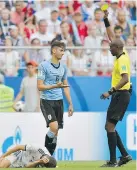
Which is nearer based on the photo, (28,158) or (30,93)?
(28,158)

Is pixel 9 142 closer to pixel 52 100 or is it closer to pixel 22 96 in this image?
pixel 22 96

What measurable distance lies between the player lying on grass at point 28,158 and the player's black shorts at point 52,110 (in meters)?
1.15

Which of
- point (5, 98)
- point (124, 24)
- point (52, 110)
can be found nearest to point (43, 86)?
point (52, 110)

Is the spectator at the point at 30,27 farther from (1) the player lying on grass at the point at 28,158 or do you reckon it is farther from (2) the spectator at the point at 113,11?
(1) the player lying on grass at the point at 28,158

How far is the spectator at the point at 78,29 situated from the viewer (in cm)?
2158

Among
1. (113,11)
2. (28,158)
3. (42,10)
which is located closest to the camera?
(28,158)

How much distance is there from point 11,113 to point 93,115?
1.88 metres

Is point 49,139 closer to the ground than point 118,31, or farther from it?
closer to the ground

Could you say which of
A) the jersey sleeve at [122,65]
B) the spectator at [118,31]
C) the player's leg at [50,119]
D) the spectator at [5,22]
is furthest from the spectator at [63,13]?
the jersey sleeve at [122,65]

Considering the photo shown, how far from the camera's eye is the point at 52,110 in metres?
14.1

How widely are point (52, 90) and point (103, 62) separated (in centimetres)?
591

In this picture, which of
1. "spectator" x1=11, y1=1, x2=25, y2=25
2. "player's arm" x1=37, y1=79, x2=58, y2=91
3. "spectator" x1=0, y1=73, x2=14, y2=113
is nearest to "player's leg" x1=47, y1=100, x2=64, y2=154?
"player's arm" x1=37, y1=79, x2=58, y2=91

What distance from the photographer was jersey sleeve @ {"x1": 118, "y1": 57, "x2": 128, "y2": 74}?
13.3m

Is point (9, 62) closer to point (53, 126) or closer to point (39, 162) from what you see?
point (53, 126)
